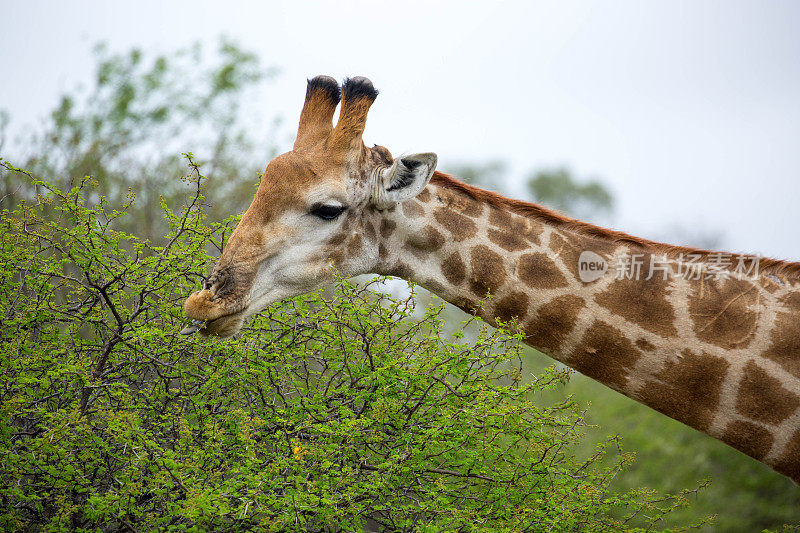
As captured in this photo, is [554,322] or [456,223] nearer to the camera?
[554,322]

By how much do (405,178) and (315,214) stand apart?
1.82 feet

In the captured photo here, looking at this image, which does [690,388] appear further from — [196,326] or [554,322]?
[196,326]

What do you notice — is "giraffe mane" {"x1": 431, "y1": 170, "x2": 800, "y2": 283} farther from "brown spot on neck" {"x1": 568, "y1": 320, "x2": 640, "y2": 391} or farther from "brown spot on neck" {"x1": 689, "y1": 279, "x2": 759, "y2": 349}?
"brown spot on neck" {"x1": 568, "y1": 320, "x2": 640, "y2": 391}

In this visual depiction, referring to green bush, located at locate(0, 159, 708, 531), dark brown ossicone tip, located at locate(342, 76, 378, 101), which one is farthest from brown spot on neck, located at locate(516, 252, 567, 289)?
dark brown ossicone tip, located at locate(342, 76, 378, 101)

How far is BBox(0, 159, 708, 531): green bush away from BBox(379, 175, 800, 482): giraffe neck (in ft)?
0.88

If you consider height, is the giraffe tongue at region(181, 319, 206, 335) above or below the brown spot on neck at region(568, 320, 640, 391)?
below

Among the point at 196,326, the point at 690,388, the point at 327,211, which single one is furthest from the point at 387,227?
the point at 690,388

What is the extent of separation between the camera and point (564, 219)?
4.18 meters

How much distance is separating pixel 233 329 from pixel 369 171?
121cm

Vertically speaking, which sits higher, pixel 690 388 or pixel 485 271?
pixel 485 271

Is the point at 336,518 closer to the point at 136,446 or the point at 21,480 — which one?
the point at 136,446

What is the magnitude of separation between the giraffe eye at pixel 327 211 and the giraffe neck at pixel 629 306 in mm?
304

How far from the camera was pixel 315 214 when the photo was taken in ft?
12.9

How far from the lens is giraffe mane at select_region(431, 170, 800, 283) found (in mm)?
3934
